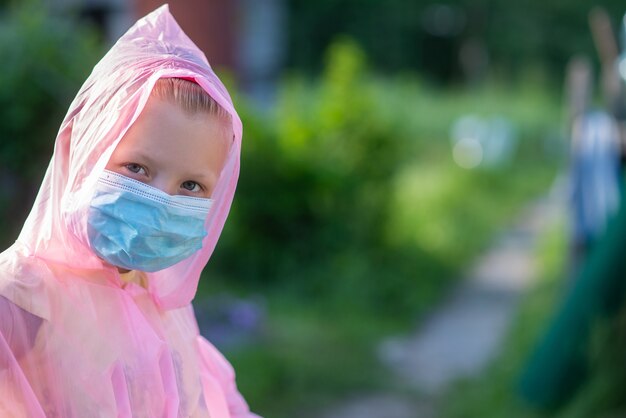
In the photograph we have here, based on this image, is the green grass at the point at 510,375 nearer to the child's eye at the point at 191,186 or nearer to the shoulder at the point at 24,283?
the child's eye at the point at 191,186

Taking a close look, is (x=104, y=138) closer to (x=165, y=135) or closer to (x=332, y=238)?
(x=165, y=135)

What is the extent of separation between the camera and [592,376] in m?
4.59

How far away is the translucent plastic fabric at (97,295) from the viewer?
1.50m

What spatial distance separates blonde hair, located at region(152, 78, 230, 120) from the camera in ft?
5.28

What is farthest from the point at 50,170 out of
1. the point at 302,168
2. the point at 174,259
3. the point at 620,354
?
the point at 302,168

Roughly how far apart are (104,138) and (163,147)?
0.10 metres

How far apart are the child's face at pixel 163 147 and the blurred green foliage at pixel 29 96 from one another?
4433 mm

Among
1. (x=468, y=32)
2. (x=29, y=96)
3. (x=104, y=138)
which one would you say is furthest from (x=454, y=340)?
(x=468, y=32)

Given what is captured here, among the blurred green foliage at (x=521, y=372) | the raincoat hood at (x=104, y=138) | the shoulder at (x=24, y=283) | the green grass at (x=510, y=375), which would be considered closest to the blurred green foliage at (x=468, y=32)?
the green grass at (x=510, y=375)

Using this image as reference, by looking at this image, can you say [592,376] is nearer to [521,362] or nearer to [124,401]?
[521,362]

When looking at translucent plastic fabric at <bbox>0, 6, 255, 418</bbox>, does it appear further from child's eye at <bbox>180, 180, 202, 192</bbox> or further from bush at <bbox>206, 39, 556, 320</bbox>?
bush at <bbox>206, 39, 556, 320</bbox>

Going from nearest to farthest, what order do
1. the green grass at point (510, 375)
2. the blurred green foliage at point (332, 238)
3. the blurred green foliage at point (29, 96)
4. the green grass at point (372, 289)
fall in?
1. the green grass at point (510, 375)
2. the green grass at point (372, 289)
3. the blurred green foliage at point (29, 96)
4. the blurred green foliage at point (332, 238)

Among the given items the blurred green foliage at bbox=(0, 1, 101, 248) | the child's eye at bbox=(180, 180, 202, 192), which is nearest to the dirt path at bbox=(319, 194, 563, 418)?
the blurred green foliage at bbox=(0, 1, 101, 248)

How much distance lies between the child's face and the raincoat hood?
0.02m
